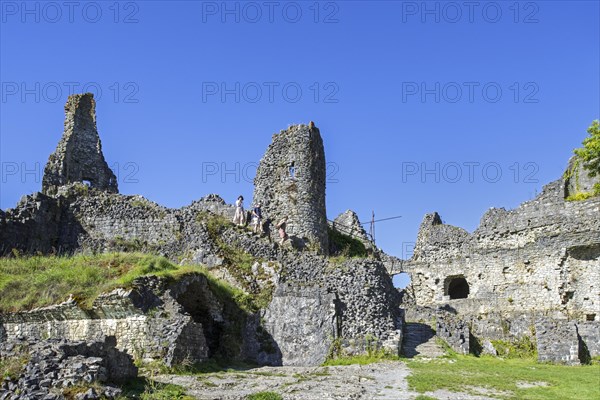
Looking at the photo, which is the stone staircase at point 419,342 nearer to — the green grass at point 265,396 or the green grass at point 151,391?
the green grass at point 265,396

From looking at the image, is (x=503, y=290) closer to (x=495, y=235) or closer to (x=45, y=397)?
(x=495, y=235)

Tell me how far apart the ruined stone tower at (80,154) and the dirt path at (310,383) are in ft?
67.6

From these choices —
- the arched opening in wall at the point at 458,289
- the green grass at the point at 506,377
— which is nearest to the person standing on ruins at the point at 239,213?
the green grass at the point at 506,377

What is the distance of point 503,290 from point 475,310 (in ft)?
6.77

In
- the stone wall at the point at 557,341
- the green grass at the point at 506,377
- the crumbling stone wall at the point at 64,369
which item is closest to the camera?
the crumbling stone wall at the point at 64,369

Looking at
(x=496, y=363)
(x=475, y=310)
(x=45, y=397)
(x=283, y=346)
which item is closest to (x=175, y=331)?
(x=283, y=346)

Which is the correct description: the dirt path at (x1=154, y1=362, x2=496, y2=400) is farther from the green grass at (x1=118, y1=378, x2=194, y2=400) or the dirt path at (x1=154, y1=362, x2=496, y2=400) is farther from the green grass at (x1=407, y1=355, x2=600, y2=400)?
the green grass at (x1=407, y1=355, x2=600, y2=400)

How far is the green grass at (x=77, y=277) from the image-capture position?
22.5m

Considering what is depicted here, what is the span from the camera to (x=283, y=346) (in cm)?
2378

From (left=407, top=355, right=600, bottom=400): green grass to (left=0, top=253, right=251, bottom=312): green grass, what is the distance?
776cm

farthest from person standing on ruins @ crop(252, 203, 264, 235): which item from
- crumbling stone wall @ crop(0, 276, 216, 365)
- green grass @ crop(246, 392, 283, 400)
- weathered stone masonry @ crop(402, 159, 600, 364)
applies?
green grass @ crop(246, 392, 283, 400)

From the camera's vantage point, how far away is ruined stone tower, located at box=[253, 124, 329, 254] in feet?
105

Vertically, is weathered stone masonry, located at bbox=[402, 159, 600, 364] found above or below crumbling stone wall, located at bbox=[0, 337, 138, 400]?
above

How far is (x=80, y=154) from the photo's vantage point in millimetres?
38250
